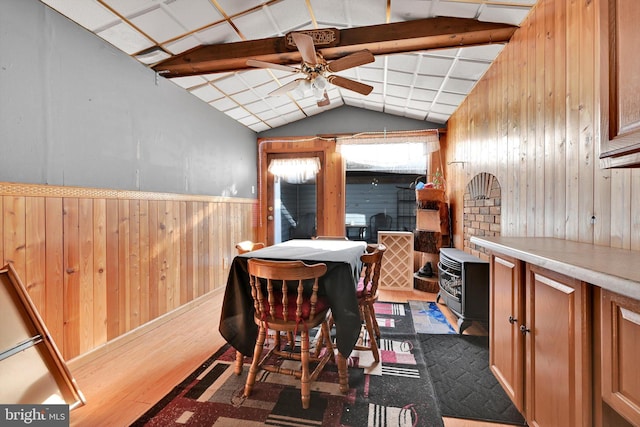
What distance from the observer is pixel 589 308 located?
979 mm

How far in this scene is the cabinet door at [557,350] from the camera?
986 mm

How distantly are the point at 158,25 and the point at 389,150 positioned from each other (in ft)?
11.1

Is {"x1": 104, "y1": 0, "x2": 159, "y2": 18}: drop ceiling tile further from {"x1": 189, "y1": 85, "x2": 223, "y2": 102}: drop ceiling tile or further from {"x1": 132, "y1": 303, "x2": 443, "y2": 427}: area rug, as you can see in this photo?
{"x1": 132, "y1": 303, "x2": 443, "y2": 427}: area rug

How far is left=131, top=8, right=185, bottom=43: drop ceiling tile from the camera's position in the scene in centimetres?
212

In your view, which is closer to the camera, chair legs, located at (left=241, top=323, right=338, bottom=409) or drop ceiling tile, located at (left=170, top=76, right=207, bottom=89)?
chair legs, located at (left=241, top=323, right=338, bottom=409)

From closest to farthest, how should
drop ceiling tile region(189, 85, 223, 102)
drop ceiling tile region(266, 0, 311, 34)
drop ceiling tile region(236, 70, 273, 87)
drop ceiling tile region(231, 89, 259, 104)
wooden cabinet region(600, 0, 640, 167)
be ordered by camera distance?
1. wooden cabinet region(600, 0, 640, 167)
2. drop ceiling tile region(266, 0, 311, 34)
3. drop ceiling tile region(236, 70, 273, 87)
4. drop ceiling tile region(189, 85, 223, 102)
5. drop ceiling tile region(231, 89, 259, 104)

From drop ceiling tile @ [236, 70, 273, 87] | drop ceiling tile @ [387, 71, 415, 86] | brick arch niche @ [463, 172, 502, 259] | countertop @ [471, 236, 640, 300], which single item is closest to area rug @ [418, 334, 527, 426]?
brick arch niche @ [463, 172, 502, 259]

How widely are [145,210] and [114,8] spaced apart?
156cm

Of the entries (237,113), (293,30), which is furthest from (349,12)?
(237,113)

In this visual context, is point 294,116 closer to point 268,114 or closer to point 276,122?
point 276,122

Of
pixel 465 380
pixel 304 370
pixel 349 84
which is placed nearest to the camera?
pixel 304 370

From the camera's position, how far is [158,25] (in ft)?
7.39

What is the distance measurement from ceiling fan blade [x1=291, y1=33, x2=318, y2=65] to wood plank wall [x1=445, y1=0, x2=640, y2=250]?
4.89 ft

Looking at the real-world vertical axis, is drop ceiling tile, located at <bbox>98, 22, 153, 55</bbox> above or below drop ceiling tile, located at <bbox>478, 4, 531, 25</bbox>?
below
